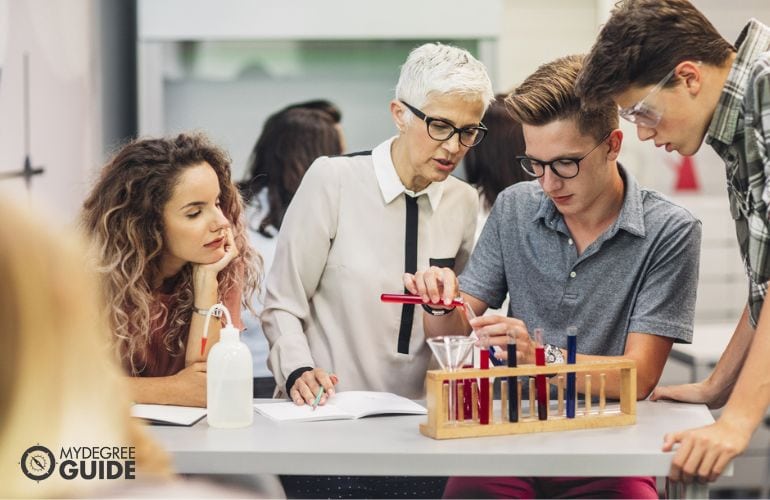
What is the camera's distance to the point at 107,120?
4.10 meters

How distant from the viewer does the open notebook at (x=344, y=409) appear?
184cm

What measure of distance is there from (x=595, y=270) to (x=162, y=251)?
3.13ft

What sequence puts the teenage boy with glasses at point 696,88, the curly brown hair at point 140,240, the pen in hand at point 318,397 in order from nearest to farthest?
the teenage boy with glasses at point 696,88 → the pen in hand at point 318,397 → the curly brown hair at point 140,240

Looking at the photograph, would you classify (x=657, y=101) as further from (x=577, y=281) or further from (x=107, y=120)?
(x=107, y=120)

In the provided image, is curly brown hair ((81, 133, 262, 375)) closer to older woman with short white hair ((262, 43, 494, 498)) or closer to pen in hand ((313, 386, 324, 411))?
older woman with short white hair ((262, 43, 494, 498))

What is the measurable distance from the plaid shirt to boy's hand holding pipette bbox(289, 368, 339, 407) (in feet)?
2.79

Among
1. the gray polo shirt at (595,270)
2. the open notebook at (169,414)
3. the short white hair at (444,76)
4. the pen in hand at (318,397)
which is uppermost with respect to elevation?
the short white hair at (444,76)

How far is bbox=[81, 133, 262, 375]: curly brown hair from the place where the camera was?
80.4 inches

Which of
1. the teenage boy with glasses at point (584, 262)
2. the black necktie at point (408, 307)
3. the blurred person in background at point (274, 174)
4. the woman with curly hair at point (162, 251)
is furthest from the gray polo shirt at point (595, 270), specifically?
the blurred person in background at point (274, 174)

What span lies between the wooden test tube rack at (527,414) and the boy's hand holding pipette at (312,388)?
0.28 metres

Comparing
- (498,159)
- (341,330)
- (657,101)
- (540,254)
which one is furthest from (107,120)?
(657,101)

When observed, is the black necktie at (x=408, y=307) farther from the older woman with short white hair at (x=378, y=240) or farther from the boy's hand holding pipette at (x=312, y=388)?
the boy's hand holding pipette at (x=312, y=388)

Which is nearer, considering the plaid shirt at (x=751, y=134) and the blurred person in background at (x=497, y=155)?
the plaid shirt at (x=751, y=134)

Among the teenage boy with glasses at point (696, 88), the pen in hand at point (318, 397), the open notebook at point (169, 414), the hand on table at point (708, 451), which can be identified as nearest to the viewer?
the hand on table at point (708, 451)
